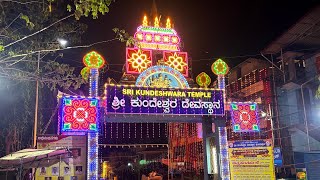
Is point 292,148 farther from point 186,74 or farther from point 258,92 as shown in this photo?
point 186,74

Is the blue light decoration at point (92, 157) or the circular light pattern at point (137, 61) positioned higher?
the circular light pattern at point (137, 61)

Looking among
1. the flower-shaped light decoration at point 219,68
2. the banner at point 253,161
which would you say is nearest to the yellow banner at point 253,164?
the banner at point 253,161

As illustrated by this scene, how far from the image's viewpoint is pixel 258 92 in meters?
25.4

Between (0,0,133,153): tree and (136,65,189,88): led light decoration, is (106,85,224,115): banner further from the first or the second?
(0,0,133,153): tree

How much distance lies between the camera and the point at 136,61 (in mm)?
16203

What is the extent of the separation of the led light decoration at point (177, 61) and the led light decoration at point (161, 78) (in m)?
1.14

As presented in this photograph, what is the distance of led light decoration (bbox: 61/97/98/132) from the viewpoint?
13.4 metres

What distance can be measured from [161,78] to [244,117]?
14.2ft

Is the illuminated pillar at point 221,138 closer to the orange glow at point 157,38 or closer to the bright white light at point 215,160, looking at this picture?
the bright white light at point 215,160

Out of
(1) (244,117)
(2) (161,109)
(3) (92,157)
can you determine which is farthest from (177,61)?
(3) (92,157)

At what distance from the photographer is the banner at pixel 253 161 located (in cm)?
1385

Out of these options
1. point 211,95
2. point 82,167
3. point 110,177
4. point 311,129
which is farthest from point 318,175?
point 110,177

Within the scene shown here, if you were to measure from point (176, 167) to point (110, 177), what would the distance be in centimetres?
1055

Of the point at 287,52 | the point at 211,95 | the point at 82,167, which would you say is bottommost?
the point at 82,167
